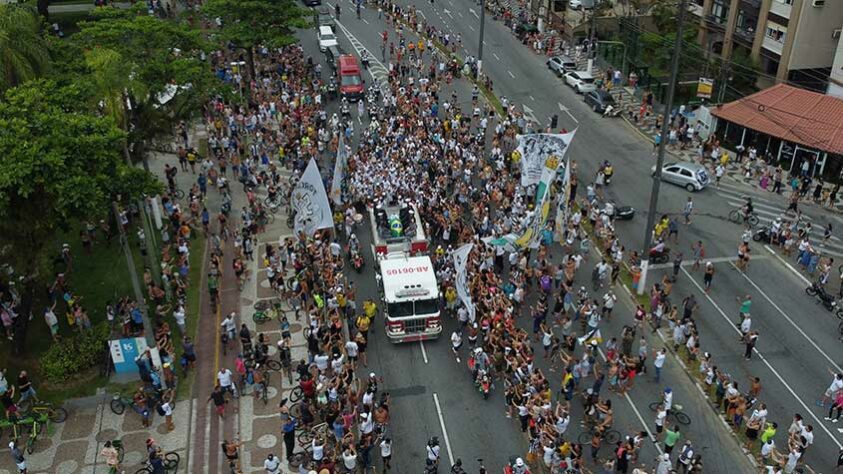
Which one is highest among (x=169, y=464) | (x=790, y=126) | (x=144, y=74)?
(x=144, y=74)

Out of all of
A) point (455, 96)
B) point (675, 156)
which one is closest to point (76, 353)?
point (455, 96)

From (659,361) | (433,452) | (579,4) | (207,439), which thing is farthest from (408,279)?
(579,4)

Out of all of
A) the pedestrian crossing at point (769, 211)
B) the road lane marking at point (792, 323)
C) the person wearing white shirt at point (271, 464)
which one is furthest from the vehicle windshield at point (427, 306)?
the pedestrian crossing at point (769, 211)

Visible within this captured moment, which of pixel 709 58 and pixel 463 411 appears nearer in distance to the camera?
pixel 463 411

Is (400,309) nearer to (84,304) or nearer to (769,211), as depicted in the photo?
(84,304)

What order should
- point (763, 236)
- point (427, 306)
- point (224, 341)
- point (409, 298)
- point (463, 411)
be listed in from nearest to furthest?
point (463, 411) < point (409, 298) < point (427, 306) < point (224, 341) < point (763, 236)

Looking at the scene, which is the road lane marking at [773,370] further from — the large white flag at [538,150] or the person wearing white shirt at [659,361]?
the large white flag at [538,150]

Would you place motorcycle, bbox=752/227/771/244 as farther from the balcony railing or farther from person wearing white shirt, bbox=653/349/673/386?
the balcony railing
